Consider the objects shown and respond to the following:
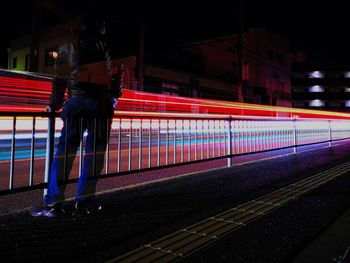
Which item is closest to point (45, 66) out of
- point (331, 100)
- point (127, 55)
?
point (127, 55)

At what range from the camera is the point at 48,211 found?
3.67m

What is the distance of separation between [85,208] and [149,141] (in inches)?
99.8

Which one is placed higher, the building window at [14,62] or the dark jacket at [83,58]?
the building window at [14,62]

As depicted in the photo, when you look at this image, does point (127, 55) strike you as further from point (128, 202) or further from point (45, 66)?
point (128, 202)

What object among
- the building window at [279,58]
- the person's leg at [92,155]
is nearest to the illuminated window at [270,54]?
the building window at [279,58]

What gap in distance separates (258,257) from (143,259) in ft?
2.90

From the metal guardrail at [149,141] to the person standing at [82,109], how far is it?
0.26 metres

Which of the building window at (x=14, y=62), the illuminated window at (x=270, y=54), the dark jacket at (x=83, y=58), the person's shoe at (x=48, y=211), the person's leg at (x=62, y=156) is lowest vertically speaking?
the person's shoe at (x=48, y=211)

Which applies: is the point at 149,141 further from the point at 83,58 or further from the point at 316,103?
the point at 316,103

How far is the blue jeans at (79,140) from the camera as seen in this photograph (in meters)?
3.80

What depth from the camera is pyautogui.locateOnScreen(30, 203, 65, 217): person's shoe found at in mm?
3648

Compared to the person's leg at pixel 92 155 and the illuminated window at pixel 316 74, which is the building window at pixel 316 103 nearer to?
the illuminated window at pixel 316 74

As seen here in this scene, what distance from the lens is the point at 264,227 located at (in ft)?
11.1

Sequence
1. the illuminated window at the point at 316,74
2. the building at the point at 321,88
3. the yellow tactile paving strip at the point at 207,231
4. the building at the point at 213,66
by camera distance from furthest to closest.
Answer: the illuminated window at the point at 316,74 → the building at the point at 321,88 → the building at the point at 213,66 → the yellow tactile paving strip at the point at 207,231
